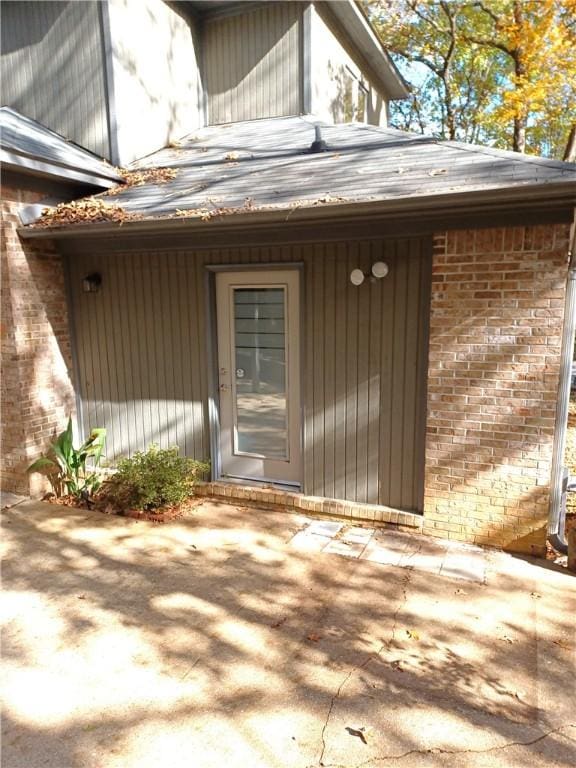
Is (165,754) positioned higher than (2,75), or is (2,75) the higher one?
(2,75)

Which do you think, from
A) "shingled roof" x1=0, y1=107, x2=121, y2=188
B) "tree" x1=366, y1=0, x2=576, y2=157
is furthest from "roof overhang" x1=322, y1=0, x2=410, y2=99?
"shingled roof" x1=0, y1=107, x2=121, y2=188

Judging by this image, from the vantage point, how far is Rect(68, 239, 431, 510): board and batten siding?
14.6 ft

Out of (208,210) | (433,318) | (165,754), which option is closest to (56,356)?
(208,210)

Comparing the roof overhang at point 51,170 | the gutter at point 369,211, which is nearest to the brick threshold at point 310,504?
the gutter at point 369,211

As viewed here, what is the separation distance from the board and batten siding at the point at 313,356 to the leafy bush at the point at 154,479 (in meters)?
0.27

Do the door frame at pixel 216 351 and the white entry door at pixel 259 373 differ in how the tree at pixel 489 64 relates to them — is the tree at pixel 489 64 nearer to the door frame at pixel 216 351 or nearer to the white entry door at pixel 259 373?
the door frame at pixel 216 351

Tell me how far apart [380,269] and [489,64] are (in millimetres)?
16508

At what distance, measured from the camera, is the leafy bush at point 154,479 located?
16.5ft

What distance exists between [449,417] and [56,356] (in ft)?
13.5

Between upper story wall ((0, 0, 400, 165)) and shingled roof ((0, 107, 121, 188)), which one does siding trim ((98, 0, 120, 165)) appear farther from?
shingled roof ((0, 107, 121, 188))

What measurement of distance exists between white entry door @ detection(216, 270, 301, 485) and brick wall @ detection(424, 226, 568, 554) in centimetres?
134

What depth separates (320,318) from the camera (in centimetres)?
470

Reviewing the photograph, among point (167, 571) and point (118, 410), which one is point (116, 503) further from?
point (167, 571)

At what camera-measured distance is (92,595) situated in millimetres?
3652
